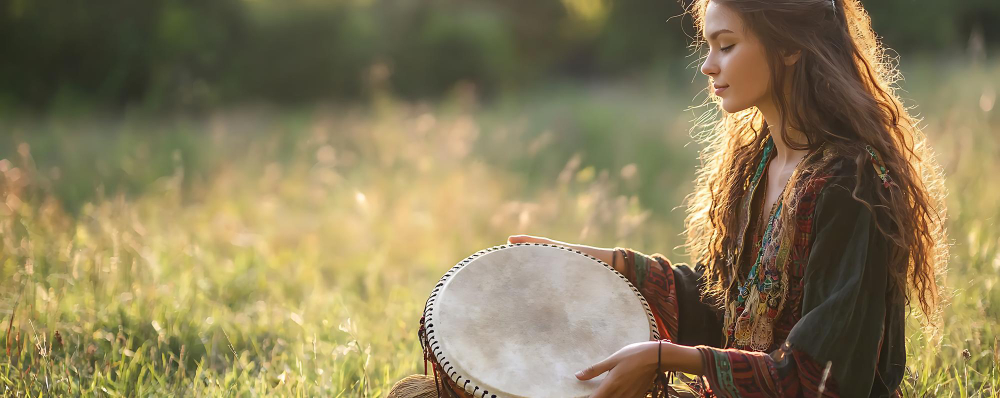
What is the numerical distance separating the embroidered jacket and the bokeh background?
0.91m

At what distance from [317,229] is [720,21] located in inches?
141

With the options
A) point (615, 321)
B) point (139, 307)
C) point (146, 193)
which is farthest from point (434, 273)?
point (146, 193)

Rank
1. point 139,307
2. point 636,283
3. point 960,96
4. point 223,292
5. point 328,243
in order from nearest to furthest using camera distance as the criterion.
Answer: point 636,283 < point 139,307 < point 223,292 < point 328,243 < point 960,96

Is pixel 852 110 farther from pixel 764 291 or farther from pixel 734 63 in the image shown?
pixel 764 291

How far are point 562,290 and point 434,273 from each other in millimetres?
2222

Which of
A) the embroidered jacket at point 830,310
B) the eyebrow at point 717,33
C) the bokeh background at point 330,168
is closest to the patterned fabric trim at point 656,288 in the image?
the embroidered jacket at point 830,310

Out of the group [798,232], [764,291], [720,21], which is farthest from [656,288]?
[720,21]

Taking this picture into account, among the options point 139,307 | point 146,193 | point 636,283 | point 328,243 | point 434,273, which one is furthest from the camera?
point 146,193

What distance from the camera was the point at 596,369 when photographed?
5.00ft

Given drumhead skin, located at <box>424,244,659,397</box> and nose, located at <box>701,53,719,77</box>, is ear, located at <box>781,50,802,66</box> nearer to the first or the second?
nose, located at <box>701,53,719,77</box>

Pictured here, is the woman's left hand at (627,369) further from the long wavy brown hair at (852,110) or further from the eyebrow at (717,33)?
the eyebrow at (717,33)

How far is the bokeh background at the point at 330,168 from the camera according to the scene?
9.07 ft

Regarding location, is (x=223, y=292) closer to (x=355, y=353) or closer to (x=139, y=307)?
(x=139, y=307)

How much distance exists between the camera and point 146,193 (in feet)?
17.8
